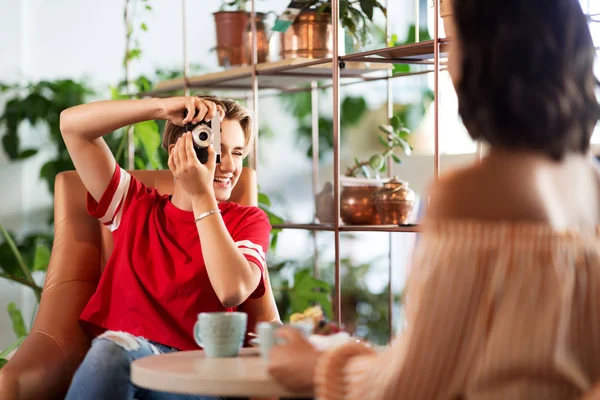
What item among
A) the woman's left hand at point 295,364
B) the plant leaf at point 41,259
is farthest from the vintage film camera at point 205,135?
the plant leaf at point 41,259

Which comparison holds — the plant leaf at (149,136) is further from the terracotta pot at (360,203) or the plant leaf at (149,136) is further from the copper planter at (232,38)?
the terracotta pot at (360,203)

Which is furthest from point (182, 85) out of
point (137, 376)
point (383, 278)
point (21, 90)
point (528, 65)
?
point (528, 65)

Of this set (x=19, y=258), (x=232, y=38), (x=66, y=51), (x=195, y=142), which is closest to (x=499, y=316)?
(x=195, y=142)

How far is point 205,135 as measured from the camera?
1930 millimetres

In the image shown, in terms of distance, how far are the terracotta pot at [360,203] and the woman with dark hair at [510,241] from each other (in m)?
1.59

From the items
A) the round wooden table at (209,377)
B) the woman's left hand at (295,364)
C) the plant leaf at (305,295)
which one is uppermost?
the woman's left hand at (295,364)

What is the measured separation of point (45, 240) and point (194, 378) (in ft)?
10.2

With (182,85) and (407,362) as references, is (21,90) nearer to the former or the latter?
(182,85)

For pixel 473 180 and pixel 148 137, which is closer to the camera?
pixel 473 180

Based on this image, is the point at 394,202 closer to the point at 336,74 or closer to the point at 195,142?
the point at 336,74

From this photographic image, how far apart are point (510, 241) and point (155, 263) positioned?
1090 mm

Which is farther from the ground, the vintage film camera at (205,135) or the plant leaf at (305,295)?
the vintage film camera at (205,135)

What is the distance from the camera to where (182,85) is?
334 centimetres

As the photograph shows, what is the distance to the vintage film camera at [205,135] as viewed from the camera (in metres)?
1.90
